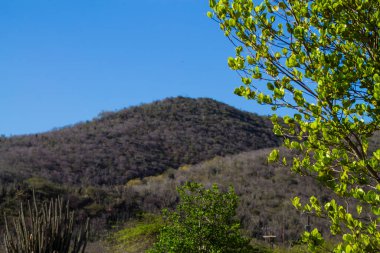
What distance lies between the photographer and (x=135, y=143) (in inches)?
2239

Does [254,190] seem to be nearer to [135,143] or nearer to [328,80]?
[135,143]

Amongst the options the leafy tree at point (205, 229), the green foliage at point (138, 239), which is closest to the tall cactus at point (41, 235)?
the leafy tree at point (205, 229)

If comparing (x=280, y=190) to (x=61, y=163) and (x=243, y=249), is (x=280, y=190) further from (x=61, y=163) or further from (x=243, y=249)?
(x=243, y=249)

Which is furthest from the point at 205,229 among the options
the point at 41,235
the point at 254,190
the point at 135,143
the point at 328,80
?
the point at 135,143

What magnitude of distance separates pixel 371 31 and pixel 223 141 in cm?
5775

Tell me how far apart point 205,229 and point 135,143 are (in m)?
44.4

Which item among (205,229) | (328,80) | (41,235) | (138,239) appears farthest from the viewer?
(138,239)

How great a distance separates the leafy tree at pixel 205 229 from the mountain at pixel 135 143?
22744mm

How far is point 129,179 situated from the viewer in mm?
45062

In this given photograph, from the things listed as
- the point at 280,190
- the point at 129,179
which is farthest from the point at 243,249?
the point at 129,179

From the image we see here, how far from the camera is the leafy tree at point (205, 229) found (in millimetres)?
12578

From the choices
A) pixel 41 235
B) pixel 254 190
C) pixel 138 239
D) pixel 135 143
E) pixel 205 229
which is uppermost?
pixel 135 143

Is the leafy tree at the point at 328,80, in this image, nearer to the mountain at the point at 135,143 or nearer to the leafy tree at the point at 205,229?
the leafy tree at the point at 205,229

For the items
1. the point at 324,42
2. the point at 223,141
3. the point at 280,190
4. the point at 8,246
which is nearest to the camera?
the point at 324,42
